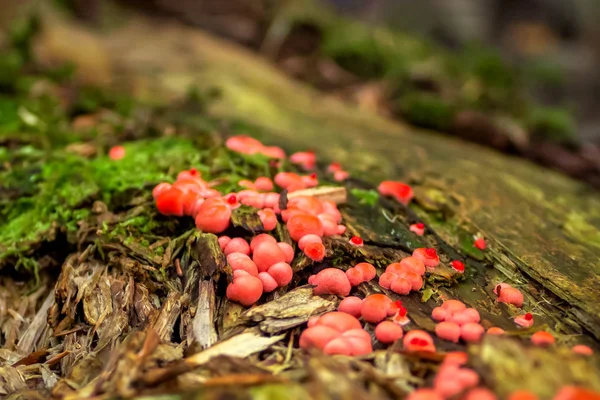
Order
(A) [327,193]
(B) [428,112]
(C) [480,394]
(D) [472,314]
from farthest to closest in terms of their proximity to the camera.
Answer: (B) [428,112], (A) [327,193], (D) [472,314], (C) [480,394]

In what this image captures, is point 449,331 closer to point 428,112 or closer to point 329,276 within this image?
point 329,276

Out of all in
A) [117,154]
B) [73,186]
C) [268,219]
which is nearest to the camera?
[268,219]

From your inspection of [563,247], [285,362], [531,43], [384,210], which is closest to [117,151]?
[384,210]

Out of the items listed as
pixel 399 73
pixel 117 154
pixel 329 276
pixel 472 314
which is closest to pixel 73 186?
pixel 117 154

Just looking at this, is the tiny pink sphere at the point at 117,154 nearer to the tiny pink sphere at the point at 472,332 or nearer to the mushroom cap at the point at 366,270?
the mushroom cap at the point at 366,270

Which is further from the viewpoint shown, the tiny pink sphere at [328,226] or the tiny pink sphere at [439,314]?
the tiny pink sphere at [328,226]

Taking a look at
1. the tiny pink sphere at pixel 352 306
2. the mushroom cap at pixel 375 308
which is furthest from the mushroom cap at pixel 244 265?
the mushroom cap at pixel 375 308

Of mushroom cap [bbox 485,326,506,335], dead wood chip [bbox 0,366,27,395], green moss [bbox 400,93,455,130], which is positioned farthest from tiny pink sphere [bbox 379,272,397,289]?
green moss [bbox 400,93,455,130]
